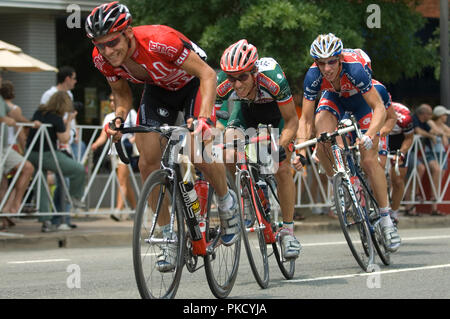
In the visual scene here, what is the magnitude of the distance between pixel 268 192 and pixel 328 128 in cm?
147

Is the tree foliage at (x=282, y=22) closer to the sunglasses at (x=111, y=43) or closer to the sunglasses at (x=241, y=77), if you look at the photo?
the sunglasses at (x=241, y=77)

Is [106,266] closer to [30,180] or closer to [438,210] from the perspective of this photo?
[30,180]

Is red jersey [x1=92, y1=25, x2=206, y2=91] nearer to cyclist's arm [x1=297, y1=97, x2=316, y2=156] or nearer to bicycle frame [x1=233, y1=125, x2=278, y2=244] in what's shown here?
bicycle frame [x1=233, y1=125, x2=278, y2=244]

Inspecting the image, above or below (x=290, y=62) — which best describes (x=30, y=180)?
below

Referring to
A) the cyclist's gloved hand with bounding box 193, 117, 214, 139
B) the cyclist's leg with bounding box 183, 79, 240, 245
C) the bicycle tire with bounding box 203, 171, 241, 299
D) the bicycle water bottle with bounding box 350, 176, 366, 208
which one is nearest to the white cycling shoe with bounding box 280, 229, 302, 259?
the bicycle tire with bounding box 203, 171, 241, 299

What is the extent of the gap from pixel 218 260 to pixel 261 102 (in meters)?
1.74

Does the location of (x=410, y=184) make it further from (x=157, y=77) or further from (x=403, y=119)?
(x=157, y=77)

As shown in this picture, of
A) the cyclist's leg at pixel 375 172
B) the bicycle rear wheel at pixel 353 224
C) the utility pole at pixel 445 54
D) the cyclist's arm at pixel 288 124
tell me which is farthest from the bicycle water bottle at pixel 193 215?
the utility pole at pixel 445 54

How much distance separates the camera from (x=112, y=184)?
45.4ft

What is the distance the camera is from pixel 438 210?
671 inches

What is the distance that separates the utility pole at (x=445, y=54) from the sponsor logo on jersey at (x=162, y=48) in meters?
11.6

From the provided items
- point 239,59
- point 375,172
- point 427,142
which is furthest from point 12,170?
point 427,142

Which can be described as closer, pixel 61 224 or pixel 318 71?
pixel 318 71
